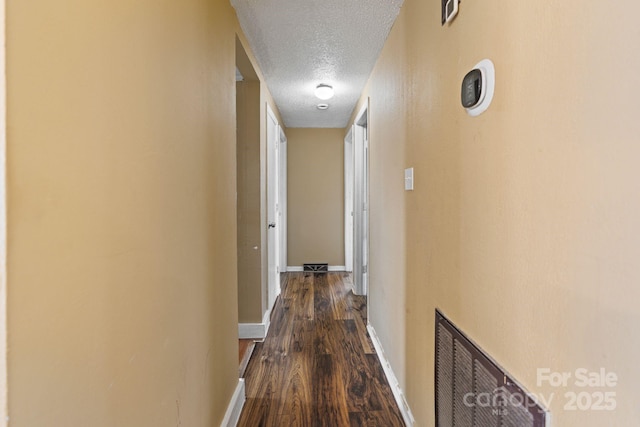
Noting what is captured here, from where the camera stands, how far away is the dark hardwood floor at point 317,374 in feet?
5.88

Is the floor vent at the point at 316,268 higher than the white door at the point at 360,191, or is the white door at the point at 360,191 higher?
the white door at the point at 360,191

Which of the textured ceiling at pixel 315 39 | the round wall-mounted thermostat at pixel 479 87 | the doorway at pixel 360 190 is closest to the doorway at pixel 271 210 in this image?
the textured ceiling at pixel 315 39

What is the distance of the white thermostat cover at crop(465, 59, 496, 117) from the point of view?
0.88 meters

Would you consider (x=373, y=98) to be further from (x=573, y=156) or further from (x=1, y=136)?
(x=1, y=136)

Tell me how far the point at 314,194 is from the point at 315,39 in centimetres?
307

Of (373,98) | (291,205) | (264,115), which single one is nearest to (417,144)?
(373,98)

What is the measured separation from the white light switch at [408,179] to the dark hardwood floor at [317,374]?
1268mm

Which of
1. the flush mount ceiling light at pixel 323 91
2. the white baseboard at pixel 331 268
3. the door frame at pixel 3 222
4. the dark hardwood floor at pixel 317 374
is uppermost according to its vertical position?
the flush mount ceiling light at pixel 323 91

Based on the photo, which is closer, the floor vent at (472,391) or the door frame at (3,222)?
the door frame at (3,222)

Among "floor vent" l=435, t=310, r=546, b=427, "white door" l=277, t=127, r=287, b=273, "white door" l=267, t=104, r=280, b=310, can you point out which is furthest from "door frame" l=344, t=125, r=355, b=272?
"floor vent" l=435, t=310, r=546, b=427

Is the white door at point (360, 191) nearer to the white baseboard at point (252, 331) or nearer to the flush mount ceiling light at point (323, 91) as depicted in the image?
the flush mount ceiling light at point (323, 91)

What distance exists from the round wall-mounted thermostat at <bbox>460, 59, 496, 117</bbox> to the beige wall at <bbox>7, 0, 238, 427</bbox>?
929mm

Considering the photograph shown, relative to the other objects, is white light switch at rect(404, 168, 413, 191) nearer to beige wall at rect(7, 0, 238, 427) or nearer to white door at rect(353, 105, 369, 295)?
beige wall at rect(7, 0, 238, 427)

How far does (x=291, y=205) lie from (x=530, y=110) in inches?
175
